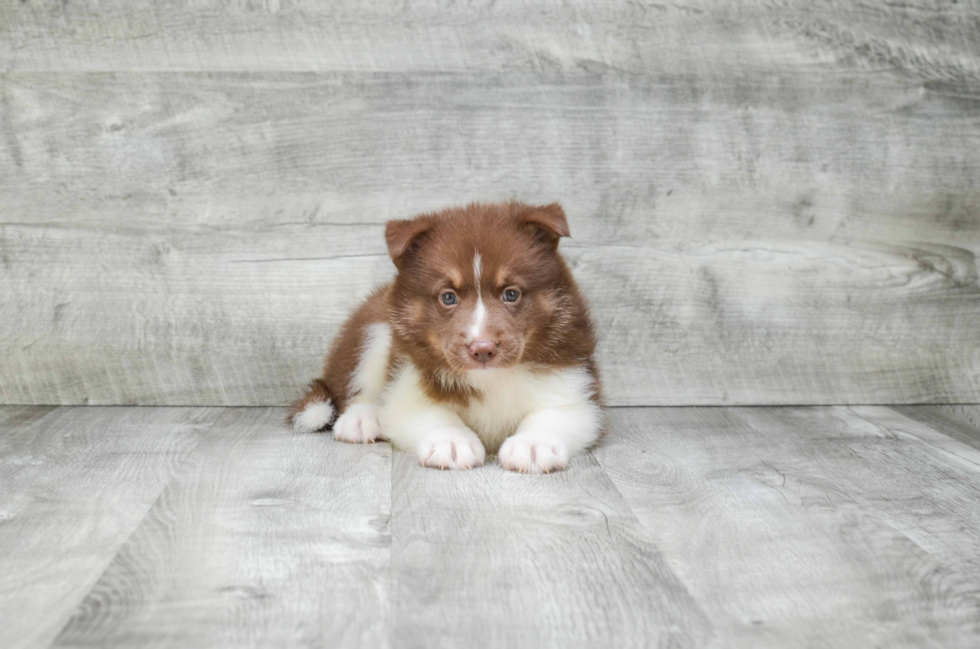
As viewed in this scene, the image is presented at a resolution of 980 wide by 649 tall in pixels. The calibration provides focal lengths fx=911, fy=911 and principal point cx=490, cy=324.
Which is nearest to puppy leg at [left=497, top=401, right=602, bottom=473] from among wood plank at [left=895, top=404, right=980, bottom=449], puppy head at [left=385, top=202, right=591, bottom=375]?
puppy head at [left=385, top=202, right=591, bottom=375]

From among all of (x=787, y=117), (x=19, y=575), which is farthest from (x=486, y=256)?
(x=787, y=117)

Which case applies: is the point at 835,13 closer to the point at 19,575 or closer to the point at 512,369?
the point at 512,369

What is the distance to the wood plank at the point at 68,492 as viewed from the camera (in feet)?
6.26

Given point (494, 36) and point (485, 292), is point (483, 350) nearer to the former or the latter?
point (485, 292)

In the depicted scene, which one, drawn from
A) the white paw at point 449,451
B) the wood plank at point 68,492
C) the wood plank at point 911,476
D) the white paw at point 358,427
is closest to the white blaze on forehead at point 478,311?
the white paw at point 449,451

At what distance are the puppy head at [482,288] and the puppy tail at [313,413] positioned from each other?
1.76 feet

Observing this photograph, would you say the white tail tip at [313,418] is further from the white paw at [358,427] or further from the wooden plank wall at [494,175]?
the wooden plank wall at [494,175]

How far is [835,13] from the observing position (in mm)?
4062

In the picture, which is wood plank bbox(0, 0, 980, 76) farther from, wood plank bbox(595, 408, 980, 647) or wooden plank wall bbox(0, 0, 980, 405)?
wood plank bbox(595, 408, 980, 647)

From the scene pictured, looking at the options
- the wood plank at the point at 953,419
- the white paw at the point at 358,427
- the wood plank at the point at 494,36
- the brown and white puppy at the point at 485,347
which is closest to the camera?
the brown and white puppy at the point at 485,347

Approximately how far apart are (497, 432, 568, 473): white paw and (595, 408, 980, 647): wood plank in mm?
184

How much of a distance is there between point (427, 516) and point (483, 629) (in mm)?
656

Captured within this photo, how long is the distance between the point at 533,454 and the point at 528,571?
32.8 inches

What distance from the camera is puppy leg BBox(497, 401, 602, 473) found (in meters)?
2.88
